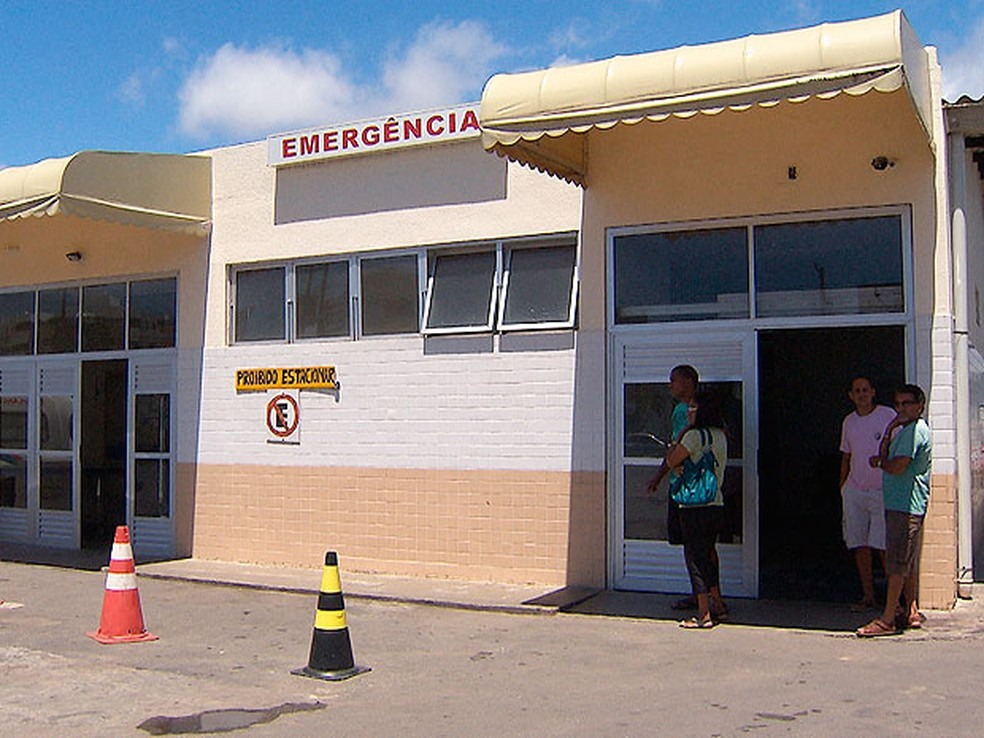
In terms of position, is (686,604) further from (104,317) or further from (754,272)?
(104,317)

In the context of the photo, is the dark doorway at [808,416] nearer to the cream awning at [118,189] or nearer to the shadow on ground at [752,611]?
the shadow on ground at [752,611]

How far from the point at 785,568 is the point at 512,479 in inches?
126

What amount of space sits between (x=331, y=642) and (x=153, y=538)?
6.39 meters

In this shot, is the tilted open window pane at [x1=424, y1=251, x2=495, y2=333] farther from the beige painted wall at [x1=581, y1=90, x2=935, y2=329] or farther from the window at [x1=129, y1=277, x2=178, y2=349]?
the window at [x1=129, y1=277, x2=178, y2=349]

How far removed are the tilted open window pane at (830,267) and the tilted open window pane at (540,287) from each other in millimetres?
1762

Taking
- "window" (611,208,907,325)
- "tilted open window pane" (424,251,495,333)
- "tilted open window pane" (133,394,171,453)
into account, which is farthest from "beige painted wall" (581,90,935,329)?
"tilted open window pane" (133,394,171,453)

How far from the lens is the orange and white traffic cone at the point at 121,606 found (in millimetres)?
8555

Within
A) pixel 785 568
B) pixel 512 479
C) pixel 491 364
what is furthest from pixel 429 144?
pixel 785 568

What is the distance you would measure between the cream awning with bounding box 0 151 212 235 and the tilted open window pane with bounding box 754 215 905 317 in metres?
6.20

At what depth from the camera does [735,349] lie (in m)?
9.70

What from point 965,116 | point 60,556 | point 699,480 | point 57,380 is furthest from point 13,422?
point 965,116

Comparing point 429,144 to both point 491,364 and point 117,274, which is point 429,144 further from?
point 117,274

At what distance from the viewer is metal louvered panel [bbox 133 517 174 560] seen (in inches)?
508

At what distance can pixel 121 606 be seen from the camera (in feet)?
28.3
